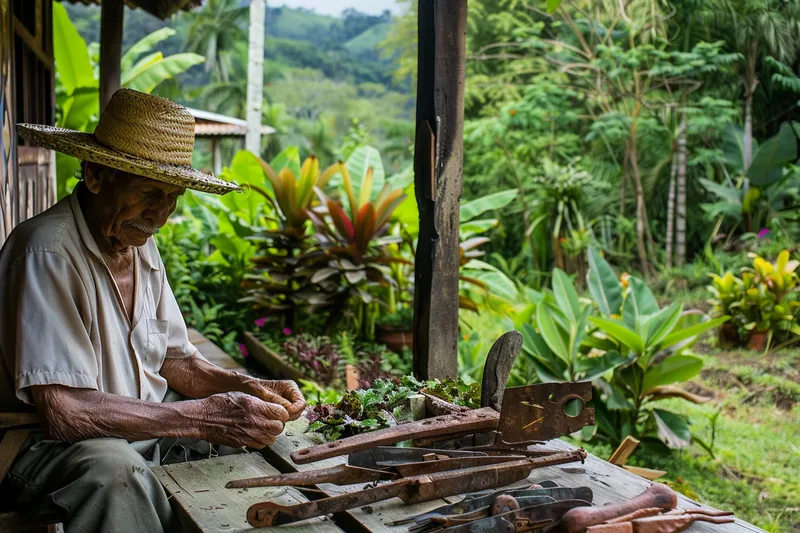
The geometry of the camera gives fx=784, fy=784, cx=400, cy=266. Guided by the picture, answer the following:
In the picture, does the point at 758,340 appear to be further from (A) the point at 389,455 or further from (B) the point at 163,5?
(A) the point at 389,455

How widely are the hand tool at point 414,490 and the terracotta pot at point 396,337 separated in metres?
4.45

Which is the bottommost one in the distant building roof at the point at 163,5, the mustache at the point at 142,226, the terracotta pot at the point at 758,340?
the terracotta pot at the point at 758,340

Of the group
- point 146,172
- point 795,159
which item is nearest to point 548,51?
point 795,159

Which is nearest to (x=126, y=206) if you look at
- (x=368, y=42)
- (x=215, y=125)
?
(x=215, y=125)

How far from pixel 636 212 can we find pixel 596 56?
114 inches

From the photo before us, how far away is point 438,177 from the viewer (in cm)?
323

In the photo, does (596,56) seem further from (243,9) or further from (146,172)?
(243,9)

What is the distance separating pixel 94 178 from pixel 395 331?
437 centimetres

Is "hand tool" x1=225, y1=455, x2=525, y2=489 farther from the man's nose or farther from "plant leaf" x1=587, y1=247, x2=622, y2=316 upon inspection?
"plant leaf" x1=587, y1=247, x2=622, y2=316

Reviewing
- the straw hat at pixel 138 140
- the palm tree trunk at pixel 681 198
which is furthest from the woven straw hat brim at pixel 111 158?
the palm tree trunk at pixel 681 198

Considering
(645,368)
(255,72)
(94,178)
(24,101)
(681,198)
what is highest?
(255,72)

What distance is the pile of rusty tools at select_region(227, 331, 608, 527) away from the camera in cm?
177

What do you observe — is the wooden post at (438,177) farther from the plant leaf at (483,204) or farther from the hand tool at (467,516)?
the plant leaf at (483,204)

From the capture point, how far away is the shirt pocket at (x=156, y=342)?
94.8 inches
